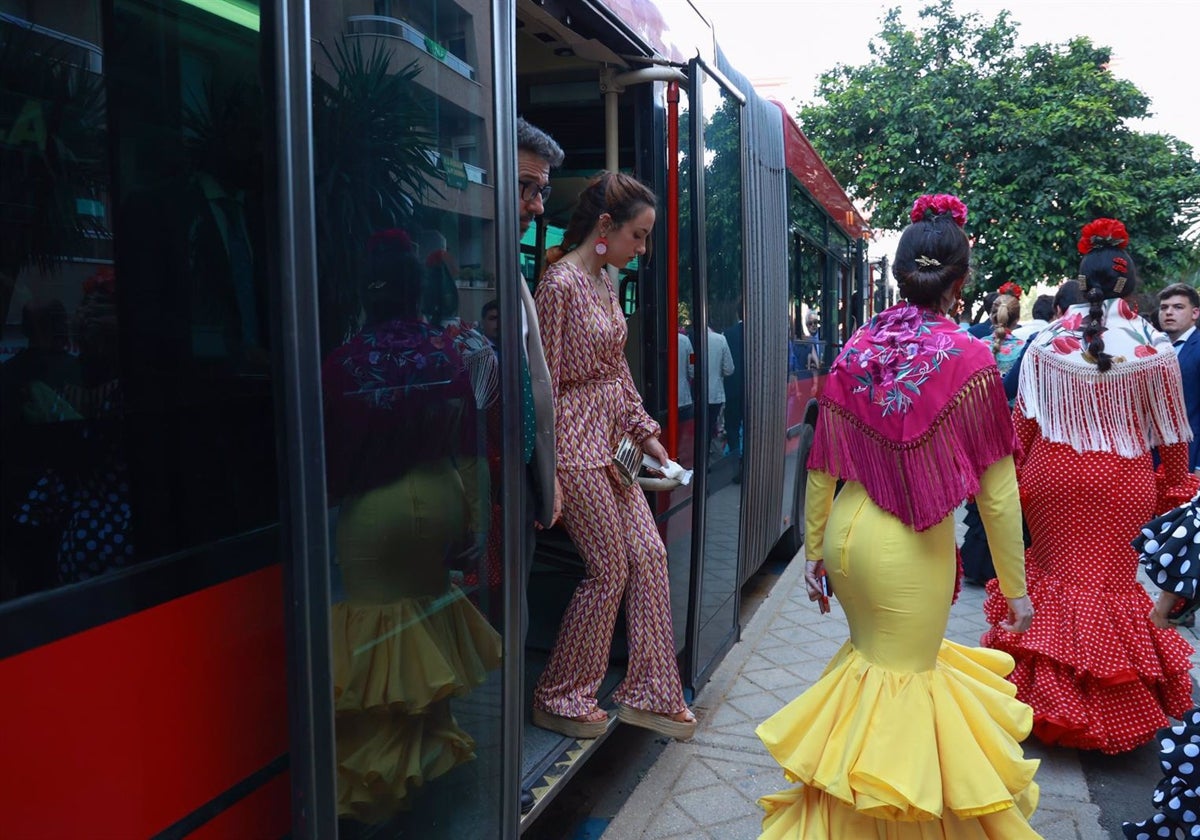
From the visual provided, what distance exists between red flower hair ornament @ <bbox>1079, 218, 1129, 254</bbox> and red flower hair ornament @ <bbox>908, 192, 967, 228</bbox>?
53.9 inches

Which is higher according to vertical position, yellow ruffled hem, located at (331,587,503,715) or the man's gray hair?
the man's gray hair

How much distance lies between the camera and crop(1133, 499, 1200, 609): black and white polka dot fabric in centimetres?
258

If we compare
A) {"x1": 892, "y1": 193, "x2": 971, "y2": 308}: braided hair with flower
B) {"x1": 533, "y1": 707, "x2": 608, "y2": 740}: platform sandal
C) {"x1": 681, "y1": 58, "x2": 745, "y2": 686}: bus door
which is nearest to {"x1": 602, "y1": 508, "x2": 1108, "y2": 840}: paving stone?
{"x1": 681, "y1": 58, "x2": 745, "y2": 686}: bus door

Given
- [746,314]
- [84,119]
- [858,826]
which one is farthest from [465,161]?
[746,314]

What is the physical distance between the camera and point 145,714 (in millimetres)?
1614

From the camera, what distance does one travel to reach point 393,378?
202 centimetres

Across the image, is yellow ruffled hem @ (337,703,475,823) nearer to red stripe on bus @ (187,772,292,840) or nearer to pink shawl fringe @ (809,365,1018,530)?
red stripe on bus @ (187,772,292,840)

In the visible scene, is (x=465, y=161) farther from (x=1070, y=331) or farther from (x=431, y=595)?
(x=1070, y=331)

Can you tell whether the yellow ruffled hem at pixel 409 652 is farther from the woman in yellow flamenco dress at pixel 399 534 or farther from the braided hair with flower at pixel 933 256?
the braided hair with flower at pixel 933 256

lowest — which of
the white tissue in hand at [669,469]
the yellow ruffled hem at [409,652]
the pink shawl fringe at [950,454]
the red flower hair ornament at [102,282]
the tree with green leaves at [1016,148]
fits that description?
the yellow ruffled hem at [409,652]

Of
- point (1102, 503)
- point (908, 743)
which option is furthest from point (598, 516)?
point (1102, 503)

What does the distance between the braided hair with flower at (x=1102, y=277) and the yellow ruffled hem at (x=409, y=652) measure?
2.77 metres

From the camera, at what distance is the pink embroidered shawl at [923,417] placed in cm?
276

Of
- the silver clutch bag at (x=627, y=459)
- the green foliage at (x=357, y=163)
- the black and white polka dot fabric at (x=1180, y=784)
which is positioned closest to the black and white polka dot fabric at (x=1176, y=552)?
the black and white polka dot fabric at (x=1180, y=784)
